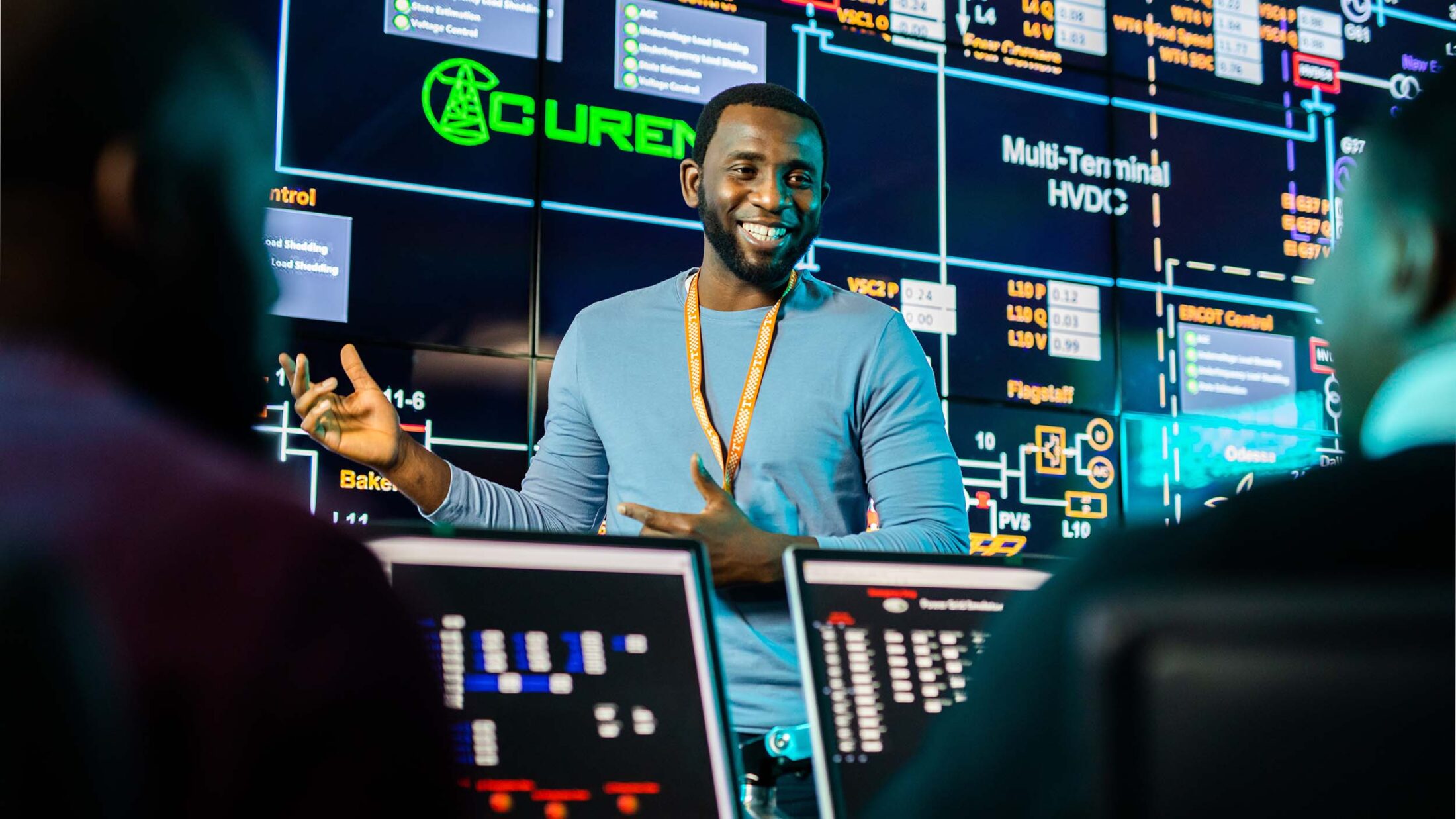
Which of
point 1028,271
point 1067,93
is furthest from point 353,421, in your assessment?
point 1067,93

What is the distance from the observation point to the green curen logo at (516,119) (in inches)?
137

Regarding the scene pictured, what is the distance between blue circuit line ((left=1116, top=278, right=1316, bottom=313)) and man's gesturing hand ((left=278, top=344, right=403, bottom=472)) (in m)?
3.26

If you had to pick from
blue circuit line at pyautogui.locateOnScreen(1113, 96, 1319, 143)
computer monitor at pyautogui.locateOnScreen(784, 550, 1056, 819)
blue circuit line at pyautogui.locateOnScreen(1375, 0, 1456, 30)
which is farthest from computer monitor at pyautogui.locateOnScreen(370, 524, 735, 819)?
blue circuit line at pyautogui.locateOnScreen(1375, 0, 1456, 30)

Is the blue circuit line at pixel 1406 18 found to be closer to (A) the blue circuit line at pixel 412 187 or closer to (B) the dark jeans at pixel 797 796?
(A) the blue circuit line at pixel 412 187

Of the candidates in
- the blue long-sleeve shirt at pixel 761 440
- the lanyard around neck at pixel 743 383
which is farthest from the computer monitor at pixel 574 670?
the lanyard around neck at pixel 743 383

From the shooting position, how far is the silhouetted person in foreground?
56cm

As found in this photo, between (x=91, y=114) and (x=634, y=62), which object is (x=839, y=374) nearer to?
(x=91, y=114)

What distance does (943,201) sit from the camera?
4090mm

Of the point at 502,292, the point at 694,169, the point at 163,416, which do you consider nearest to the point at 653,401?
the point at 694,169

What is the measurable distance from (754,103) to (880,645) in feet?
3.67

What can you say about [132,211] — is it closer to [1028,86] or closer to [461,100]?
[461,100]

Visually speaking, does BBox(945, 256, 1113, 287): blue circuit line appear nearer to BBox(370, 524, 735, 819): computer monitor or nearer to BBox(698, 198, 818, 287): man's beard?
BBox(698, 198, 818, 287): man's beard

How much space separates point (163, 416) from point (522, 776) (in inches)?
19.9

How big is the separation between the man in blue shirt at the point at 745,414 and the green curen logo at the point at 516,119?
5.26ft
